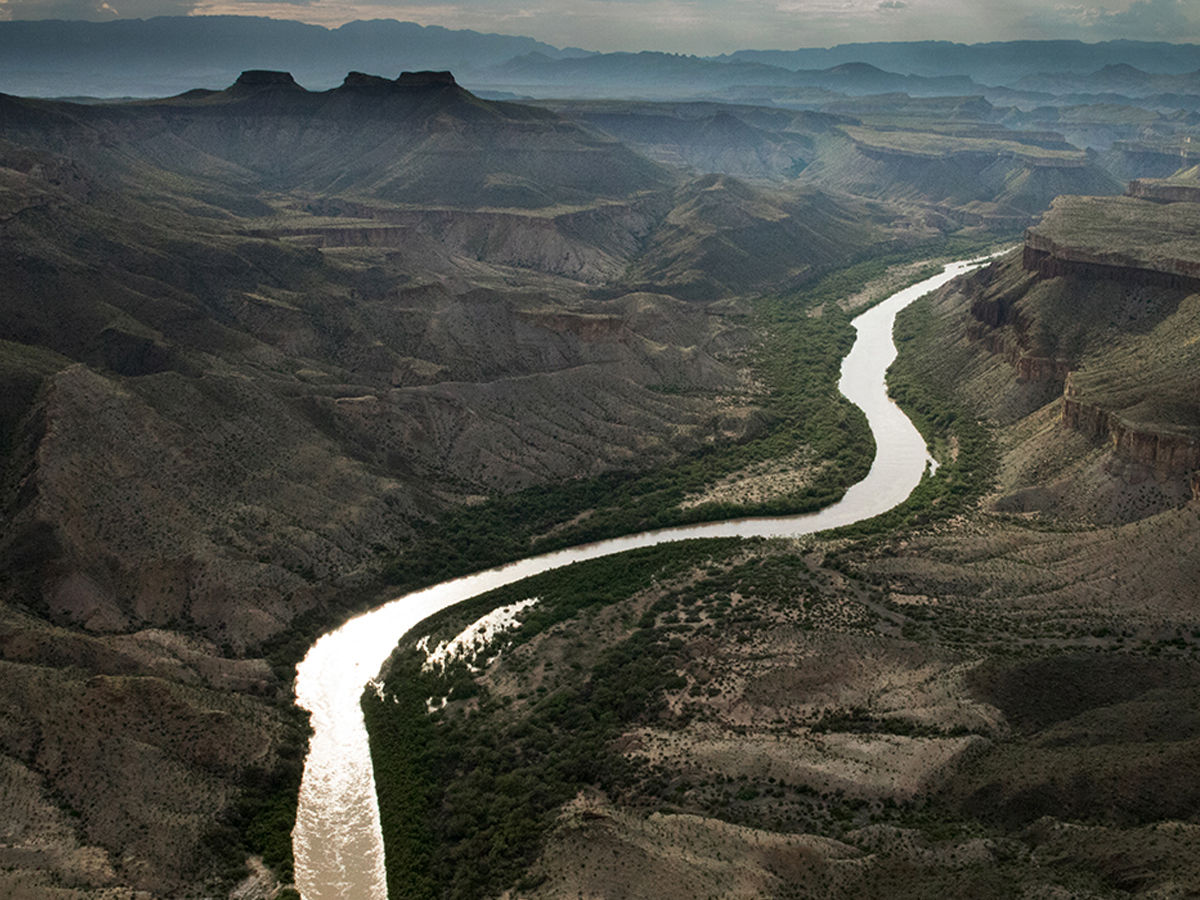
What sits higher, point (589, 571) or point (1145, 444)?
point (1145, 444)

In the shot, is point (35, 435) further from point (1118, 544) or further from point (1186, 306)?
point (1186, 306)

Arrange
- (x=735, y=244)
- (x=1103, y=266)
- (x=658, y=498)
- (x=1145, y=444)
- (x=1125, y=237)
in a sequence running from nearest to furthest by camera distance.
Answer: (x=1145, y=444)
(x=658, y=498)
(x=1103, y=266)
(x=1125, y=237)
(x=735, y=244)

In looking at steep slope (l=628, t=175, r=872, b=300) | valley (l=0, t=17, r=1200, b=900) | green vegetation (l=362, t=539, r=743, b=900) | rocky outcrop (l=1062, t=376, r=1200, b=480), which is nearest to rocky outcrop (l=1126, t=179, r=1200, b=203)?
valley (l=0, t=17, r=1200, b=900)

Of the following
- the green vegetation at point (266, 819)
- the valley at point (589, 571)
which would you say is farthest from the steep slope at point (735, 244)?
the green vegetation at point (266, 819)

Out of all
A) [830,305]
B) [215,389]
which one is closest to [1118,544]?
[215,389]

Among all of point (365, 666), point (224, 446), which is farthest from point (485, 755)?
point (224, 446)

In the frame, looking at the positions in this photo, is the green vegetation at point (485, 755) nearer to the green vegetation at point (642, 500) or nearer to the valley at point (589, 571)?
the valley at point (589, 571)

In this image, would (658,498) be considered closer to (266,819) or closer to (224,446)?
(224,446)

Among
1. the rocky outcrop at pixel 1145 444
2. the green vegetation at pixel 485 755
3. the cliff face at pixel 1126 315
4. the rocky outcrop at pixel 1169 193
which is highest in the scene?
the rocky outcrop at pixel 1169 193
